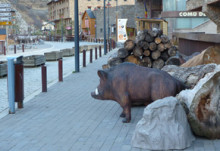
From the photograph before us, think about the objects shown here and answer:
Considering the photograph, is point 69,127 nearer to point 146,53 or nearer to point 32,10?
point 146,53

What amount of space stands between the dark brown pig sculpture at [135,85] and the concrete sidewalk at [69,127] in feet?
1.48

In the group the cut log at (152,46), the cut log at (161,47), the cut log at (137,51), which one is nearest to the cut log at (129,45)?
the cut log at (137,51)

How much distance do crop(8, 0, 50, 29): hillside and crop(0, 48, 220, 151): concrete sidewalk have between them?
13260 centimetres

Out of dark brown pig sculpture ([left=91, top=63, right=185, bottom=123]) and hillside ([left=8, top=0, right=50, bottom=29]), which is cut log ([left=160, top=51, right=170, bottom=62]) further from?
hillside ([left=8, top=0, right=50, bottom=29])

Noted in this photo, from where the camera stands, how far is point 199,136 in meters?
5.93

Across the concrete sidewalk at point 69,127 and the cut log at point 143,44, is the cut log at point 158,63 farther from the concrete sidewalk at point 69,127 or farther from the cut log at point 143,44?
the concrete sidewalk at point 69,127

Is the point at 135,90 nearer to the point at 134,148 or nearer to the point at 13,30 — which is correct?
the point at 134,148

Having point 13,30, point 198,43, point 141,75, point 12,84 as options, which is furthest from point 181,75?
point 13,30

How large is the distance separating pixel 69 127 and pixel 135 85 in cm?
137

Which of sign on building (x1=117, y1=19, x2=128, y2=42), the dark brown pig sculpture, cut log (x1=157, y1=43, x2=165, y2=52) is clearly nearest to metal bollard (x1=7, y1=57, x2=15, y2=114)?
the dark brown pig sculpture

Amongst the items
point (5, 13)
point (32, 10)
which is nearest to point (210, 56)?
point (5, 13)

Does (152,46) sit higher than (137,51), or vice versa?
(152,46)

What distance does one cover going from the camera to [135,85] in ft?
22.8

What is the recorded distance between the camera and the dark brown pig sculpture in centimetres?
684
